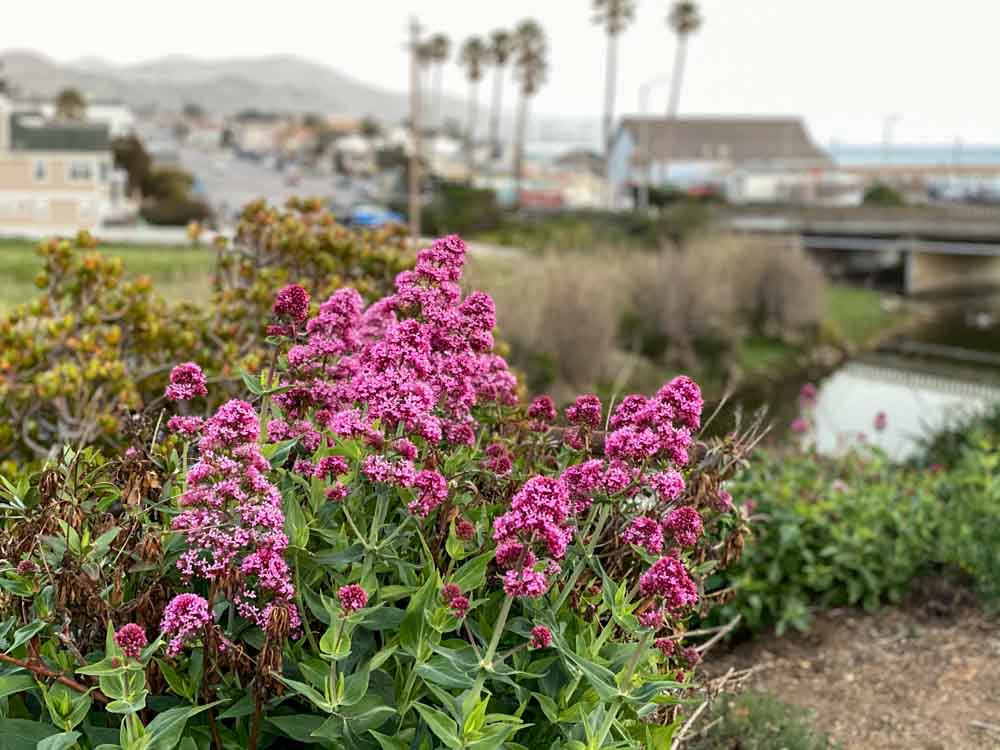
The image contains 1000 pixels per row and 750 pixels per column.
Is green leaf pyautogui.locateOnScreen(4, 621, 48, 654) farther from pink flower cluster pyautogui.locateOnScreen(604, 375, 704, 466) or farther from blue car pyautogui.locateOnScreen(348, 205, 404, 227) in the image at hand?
blue car pyautogui.locateOnScreen(348, 205, 404, 227)

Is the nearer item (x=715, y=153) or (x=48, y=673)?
Result: (x=48, y=673)

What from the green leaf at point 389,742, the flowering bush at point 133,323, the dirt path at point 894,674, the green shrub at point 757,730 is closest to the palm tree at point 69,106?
the flowering bush at point 133,323

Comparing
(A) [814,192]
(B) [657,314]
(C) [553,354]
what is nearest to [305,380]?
(C) [553,354]

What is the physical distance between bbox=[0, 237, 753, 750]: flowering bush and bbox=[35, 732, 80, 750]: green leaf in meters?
0.01

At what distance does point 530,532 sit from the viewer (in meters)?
2.55

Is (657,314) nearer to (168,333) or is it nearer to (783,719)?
(168,333)

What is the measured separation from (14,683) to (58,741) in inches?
9.3

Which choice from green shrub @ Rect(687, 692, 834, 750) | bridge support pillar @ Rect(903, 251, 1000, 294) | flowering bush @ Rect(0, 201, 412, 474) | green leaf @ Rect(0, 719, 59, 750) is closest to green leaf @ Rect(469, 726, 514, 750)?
green leaf @ Rect(0, 719, 59, 750)

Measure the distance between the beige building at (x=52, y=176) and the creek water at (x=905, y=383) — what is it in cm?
4173

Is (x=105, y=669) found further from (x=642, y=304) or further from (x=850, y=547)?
(x=642, y=304)

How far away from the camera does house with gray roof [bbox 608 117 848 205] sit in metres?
97.7

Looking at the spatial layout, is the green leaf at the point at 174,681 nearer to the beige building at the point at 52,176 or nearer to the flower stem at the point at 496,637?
the flower stem at the point at 496,637

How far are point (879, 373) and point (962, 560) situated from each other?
93.7 ft

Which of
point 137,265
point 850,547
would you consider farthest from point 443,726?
point 137,265
